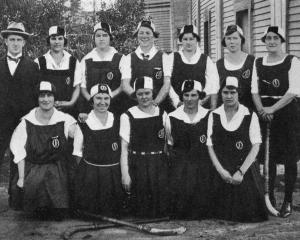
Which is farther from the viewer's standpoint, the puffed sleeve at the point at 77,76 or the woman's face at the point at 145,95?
the puffed sleeve at the point at 77,76

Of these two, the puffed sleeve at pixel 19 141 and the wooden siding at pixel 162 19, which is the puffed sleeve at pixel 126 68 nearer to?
the puffed sleeve at pixel 19 141

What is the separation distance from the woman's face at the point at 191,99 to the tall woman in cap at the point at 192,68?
1.58ft

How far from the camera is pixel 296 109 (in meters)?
4.88

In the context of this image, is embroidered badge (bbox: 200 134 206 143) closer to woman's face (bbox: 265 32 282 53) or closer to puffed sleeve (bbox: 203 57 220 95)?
puffed sleeve (bbox: 203 57 220 95)

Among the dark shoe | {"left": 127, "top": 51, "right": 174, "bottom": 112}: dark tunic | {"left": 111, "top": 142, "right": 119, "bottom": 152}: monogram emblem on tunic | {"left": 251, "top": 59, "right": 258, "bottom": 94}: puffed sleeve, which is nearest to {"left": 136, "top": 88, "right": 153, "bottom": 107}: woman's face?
{"left": 111, "top": 142, "right": 119, "bottom": 152}: monogram emblem on tunic

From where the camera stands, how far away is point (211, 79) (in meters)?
5.38

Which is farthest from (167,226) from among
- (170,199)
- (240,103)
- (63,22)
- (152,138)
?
(63,22)

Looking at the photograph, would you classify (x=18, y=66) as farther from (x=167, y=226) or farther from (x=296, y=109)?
(x=296, y=109)

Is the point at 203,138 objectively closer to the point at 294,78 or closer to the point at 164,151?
the point at 164,151

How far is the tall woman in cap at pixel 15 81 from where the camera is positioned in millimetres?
5215

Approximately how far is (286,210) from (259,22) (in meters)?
4.30

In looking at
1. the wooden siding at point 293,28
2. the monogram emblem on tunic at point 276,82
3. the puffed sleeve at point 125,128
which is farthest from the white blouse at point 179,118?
the wooden siding at point 293,28

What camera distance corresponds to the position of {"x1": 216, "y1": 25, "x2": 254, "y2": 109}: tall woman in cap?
5156 mm

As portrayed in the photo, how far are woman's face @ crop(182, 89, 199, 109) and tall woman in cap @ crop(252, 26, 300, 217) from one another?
61 centimetres
